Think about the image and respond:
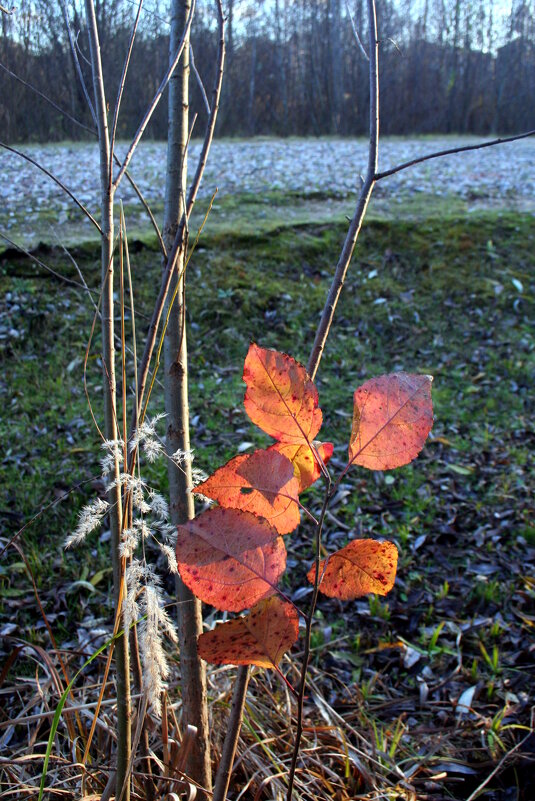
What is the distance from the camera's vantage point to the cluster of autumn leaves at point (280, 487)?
2.14 ft

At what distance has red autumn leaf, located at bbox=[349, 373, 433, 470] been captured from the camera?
0.68 m

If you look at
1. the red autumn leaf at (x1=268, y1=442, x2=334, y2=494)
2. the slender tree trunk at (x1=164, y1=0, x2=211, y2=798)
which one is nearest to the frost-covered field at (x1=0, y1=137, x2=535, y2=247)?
the slender tree trunk at (x1=164, y1=0, x2=211, y2=798)

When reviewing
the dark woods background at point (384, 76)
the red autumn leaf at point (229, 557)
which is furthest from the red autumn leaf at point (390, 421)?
the dark woods background at point (384, 76)

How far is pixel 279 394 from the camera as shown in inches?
26.6

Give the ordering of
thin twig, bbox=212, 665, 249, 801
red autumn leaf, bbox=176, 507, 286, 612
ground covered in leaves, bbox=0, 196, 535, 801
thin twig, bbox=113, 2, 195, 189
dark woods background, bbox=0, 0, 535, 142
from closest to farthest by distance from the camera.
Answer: red autumn leaf, bbox=176, 507, 286, 612, thin twig, bbox=212, 665, 249, 801, thin twig, bbox=113, 2, 195, 189, ground covered in leaves, bbox=0, 196, 535, 801, dark woods background, bbox=0, 0, 535, 142

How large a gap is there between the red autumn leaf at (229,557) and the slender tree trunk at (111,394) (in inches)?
8.6

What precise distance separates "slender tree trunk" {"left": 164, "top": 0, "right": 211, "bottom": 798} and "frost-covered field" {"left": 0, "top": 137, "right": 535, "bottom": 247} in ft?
15.3

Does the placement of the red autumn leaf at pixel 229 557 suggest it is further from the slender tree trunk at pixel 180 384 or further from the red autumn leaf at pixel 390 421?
the slender tree trunk at pixel 180 384

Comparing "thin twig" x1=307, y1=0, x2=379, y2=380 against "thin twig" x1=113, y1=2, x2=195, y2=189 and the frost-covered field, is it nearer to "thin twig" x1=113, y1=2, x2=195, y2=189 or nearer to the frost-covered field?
"thin twig" x1=113, y1=2, x2=195, y2=189

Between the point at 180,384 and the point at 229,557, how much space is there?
1.57ft

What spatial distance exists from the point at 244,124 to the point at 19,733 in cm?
1381

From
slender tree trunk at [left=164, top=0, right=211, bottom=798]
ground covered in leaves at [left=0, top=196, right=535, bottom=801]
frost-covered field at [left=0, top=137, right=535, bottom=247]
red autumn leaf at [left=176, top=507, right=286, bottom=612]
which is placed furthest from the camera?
frost-covered field at [left=0, top=137, right=535, bottom=247]

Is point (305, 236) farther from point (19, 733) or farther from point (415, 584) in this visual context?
point (19, 733)

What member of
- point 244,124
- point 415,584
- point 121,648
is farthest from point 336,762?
point 244,124
